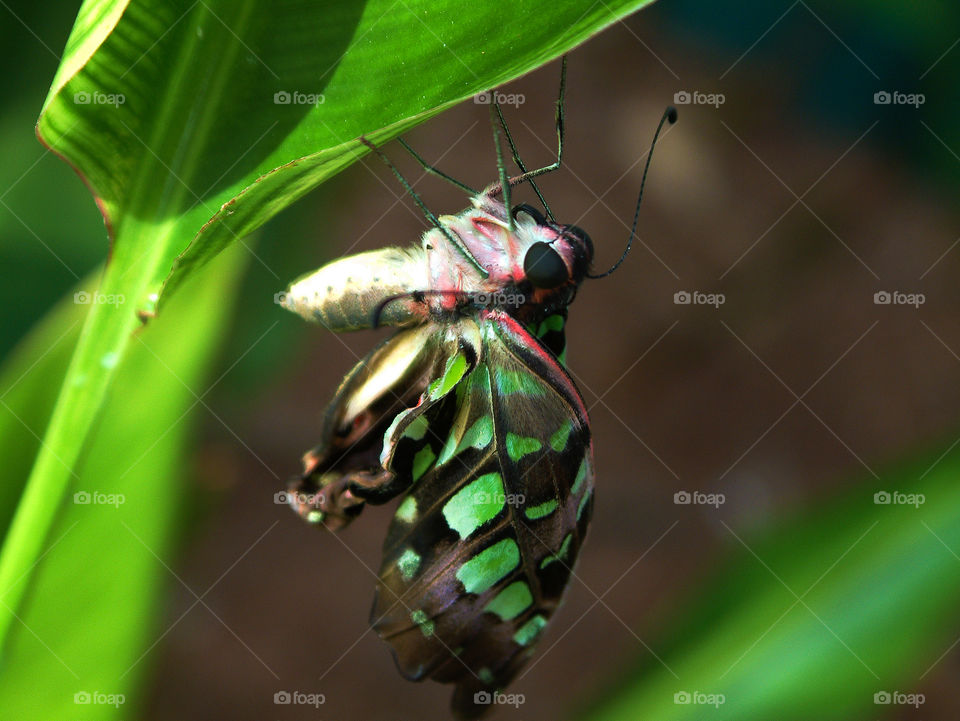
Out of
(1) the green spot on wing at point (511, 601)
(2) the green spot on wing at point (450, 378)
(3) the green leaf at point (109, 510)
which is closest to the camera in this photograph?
(2) the green spot on wing at point (450, 378)

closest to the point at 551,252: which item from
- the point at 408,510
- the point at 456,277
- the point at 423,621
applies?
the point at 456,277

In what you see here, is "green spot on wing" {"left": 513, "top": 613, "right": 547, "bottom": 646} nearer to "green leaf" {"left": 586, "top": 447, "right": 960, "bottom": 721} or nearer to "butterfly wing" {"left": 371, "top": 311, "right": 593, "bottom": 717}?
"butterfly wing" {"left": 371, "top": 311, "right": 593, "bottom": 717}

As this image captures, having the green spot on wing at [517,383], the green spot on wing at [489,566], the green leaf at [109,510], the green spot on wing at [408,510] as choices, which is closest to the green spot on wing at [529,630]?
the green spot on wing at [489,566]

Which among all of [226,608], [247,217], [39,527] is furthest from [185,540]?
[226,608]

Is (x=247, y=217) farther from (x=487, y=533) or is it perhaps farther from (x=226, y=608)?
(x=226, y=608)

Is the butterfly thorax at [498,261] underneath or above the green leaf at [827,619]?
above

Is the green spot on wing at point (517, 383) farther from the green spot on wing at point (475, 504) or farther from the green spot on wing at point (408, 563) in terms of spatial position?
the green spot on wing at point (408, 563)

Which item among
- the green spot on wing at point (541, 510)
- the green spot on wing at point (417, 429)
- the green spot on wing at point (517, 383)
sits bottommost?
the green spot on wing at point (541, 510)
